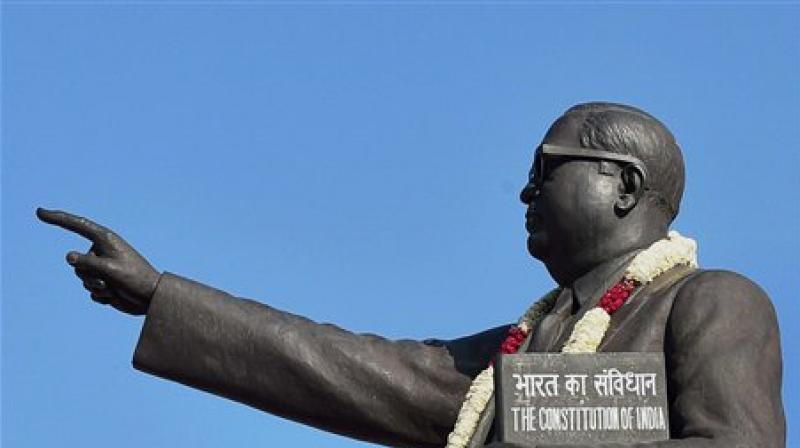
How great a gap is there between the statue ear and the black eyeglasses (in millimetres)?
17

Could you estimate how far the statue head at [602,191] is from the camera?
11461 mm

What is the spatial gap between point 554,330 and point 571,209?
1.93ft

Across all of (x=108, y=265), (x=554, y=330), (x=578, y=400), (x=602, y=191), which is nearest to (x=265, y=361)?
(x=108, y=265)

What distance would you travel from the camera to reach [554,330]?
452 inches

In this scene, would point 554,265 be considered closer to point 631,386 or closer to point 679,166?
point 679,166

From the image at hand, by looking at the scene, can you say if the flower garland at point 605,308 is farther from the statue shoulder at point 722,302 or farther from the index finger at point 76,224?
the index finger at point 76,224

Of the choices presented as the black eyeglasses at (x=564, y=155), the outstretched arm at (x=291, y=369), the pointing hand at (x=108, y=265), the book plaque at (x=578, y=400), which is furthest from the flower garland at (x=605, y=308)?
the pointing hand at (x=108, y=265)

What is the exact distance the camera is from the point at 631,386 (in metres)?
10.1

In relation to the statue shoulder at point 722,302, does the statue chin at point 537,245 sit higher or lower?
higher

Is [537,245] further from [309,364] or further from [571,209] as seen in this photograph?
[309,364]

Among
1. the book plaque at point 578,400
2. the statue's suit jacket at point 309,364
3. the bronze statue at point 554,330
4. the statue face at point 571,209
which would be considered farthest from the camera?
the statue's suit jacket at point 309,364

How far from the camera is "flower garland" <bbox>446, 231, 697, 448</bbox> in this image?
11156mm

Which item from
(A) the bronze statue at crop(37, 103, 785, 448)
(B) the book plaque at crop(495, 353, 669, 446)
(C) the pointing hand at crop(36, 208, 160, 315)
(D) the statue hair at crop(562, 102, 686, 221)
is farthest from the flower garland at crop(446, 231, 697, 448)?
(C) the pointing hand at crop(36, 208, 160, 315)

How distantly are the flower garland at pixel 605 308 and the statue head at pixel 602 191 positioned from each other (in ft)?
0.39
